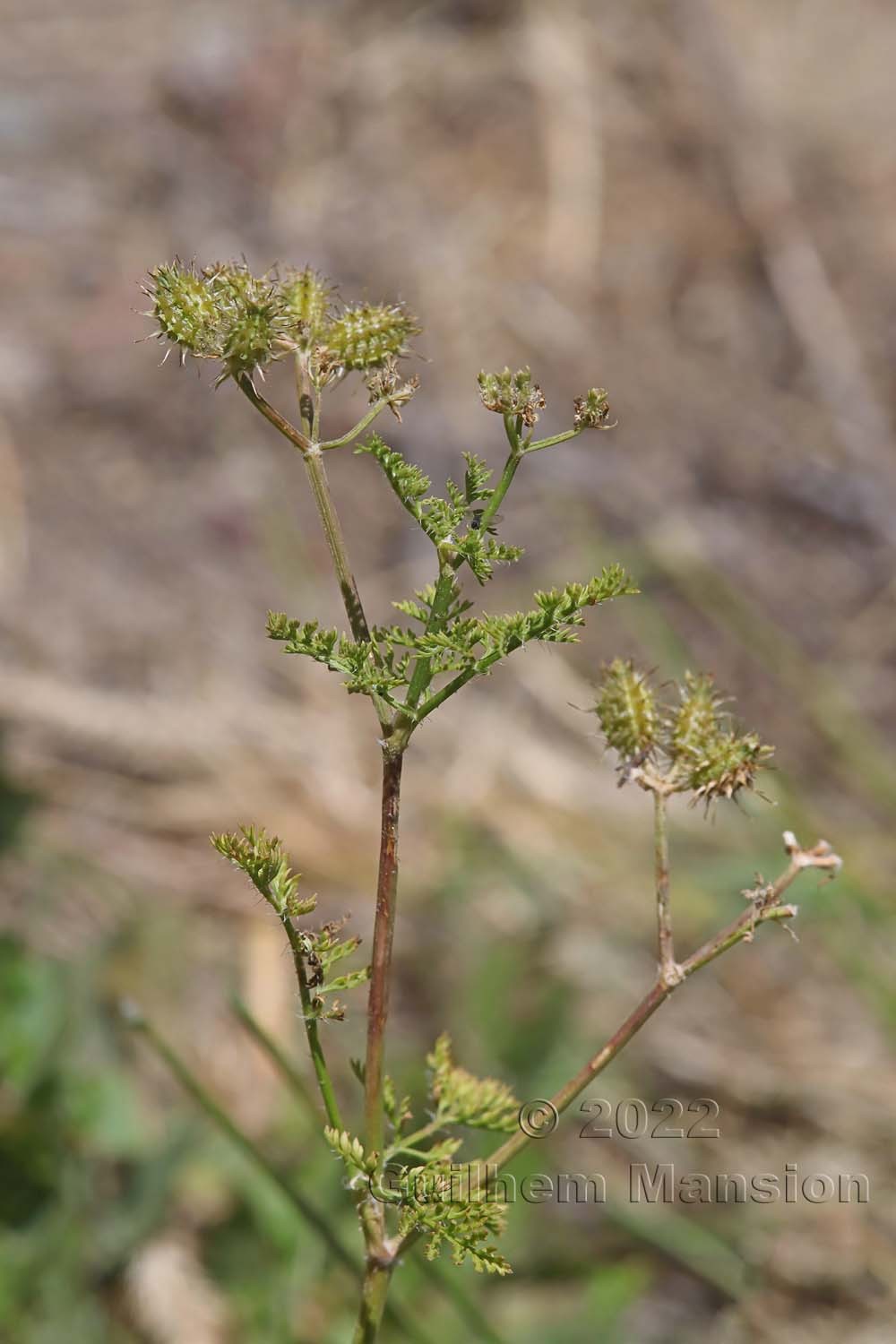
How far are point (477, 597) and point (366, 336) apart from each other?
8.87 ft

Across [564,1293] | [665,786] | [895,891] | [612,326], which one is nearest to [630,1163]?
[564,1293]

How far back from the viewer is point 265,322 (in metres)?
0.83

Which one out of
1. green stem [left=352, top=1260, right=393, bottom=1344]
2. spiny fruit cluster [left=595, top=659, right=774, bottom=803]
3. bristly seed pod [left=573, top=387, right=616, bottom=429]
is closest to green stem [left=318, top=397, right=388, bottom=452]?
bristly seed pod [left=573, top=387, right=616, bottom=429]

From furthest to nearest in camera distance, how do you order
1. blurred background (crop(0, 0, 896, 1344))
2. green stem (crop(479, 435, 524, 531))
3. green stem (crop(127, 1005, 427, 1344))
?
1. blurred background (crop(0, 0, 896, 1344))
2. green stem (crop(127, 1005, 427, 1344))
3. green stem (crop(479, 435, 524, 531))

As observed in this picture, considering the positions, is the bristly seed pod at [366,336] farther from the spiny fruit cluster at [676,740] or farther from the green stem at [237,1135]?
the green stem at [237,1135]

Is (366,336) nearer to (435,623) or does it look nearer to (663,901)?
(435,623)

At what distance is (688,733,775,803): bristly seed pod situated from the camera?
90cm

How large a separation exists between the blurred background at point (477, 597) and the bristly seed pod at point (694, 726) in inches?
2.4

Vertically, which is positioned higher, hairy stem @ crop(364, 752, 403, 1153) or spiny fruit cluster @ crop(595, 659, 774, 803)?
spiny fruit cluster @ crop(595, 659, 774, 803)

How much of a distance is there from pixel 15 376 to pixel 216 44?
183 centimetres

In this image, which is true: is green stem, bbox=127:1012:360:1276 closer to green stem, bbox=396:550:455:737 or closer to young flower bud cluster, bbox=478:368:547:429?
green stem, bbox=396:550:455:737

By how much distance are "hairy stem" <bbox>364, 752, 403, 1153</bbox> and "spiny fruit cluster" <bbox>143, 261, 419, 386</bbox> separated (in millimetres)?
265

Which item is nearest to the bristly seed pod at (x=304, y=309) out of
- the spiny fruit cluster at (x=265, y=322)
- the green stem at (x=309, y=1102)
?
the spiny fruit cluster at (x=265, y=322)

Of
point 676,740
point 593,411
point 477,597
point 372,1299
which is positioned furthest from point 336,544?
point 477,597
